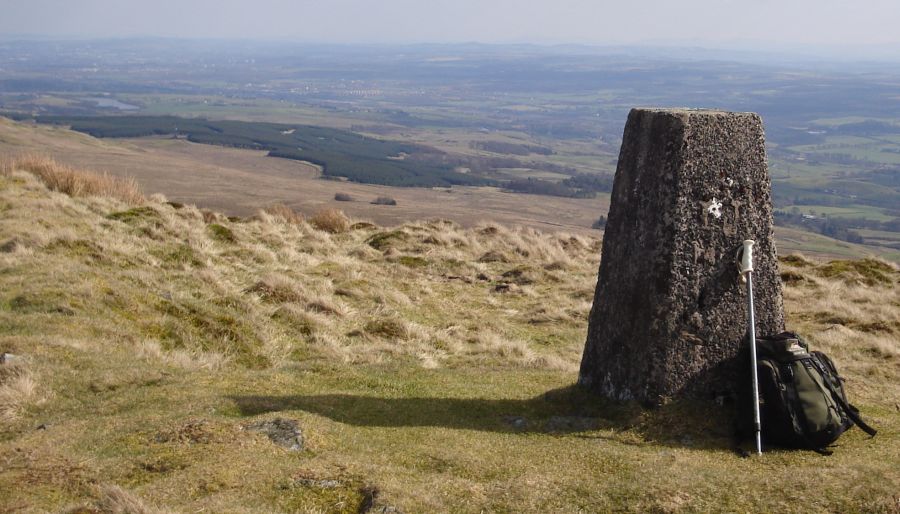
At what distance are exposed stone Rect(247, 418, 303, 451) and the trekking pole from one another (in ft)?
16.0

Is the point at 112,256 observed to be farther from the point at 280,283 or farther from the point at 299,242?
the point at 299,242

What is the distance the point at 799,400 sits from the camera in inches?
339

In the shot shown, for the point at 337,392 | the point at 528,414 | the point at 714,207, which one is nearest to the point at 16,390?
the point at 337,392

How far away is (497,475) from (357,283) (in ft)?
42.6

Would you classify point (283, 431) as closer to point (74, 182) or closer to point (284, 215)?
point (74, 182)

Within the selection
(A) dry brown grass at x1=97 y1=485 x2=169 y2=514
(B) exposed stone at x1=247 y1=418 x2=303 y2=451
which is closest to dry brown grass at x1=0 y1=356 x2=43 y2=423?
(B) exposed stone at x1=247 y1=418 x2=303 y2=451

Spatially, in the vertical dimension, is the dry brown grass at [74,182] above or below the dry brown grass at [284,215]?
above

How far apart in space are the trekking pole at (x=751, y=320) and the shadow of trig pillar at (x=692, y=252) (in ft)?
0.85

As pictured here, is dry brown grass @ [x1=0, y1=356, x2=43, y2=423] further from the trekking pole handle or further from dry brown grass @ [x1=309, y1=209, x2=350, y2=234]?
dry brown grass @ [x1=309, y1=209, x2=350, y2=234]

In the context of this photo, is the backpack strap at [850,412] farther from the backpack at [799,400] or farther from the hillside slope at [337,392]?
the hillside slope at [337,392]

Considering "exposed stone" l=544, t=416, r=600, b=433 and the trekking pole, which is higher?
the trekking pole

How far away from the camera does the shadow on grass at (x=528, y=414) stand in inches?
364

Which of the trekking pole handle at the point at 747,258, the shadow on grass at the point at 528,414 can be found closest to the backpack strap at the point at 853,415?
the shadow on grass at the point at 528,414

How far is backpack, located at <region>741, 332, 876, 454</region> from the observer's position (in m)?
8.50
